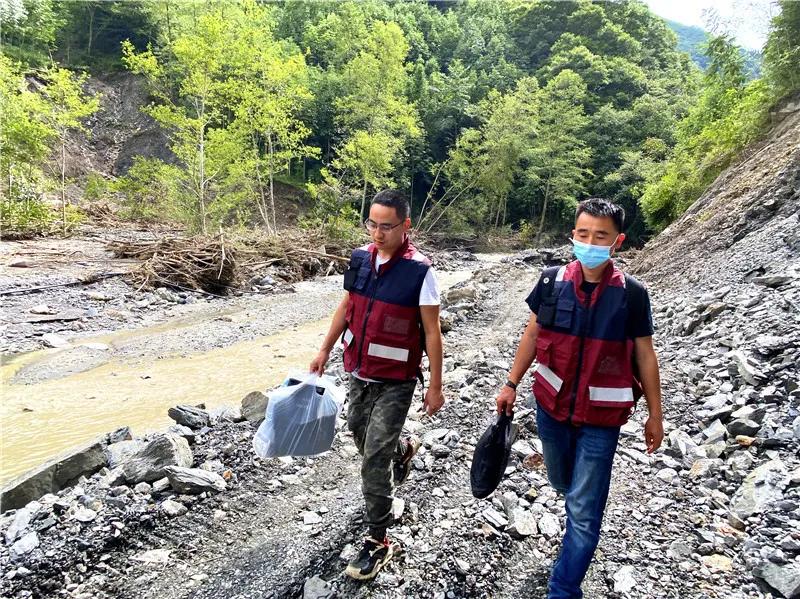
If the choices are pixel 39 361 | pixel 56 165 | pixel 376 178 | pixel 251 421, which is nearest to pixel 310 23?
pixel 56 165

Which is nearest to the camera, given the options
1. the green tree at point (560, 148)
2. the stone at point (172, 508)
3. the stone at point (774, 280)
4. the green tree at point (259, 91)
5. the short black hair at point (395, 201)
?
the short black hair at point (395, 201)

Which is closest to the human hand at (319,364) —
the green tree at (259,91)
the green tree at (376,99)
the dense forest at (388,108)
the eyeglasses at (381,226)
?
the eyeglasses at (381,226)

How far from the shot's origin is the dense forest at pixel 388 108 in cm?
1488

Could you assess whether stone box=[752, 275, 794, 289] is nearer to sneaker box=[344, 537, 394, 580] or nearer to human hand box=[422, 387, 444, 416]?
human hand box=[422, 387, 444, 416]

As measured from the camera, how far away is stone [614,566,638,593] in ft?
7.25

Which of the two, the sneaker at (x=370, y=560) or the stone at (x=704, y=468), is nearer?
the sneaker at (x=370, y=560)

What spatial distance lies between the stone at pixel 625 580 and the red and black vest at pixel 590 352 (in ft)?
3.16

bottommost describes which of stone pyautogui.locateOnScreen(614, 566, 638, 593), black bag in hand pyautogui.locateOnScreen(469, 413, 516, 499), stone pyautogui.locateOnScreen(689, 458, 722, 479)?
stone pyautogui.locateOnScreen(614, 566, 638, 593)

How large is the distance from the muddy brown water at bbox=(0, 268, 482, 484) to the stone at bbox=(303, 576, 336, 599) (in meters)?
3.69

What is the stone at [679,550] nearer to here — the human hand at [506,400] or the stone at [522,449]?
the stone at [522,449]

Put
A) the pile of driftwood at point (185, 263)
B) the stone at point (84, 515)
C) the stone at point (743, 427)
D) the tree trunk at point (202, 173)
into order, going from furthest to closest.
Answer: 1. the tree trunk at point (202, 173)
2. the pile of driftwood at point (185, 263)
3. the stone at point (743, 427)
4. the stone at point (84, 515)

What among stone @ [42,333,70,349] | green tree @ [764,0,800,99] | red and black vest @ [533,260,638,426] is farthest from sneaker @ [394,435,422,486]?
green tree @ [764,0,800,99]

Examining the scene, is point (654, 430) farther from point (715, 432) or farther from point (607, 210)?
point (715, 432)

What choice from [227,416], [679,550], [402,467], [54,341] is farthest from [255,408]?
[54,341]
